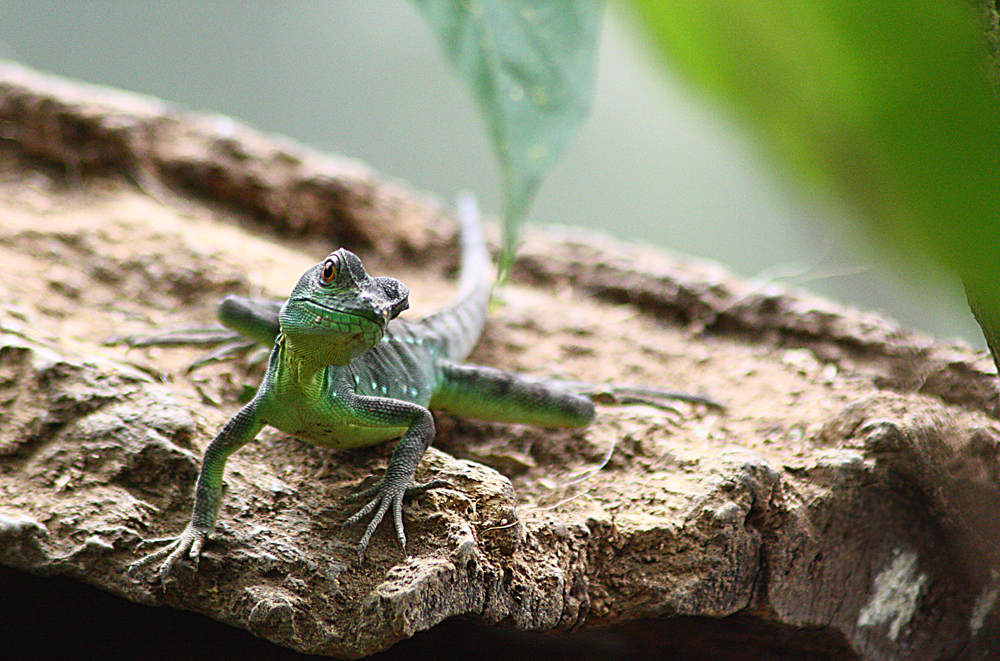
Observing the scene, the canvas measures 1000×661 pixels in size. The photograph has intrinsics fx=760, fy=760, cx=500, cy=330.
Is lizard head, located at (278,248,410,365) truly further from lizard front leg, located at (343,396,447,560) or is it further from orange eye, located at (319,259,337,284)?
lizard front leg, located at (343,396,447,560)

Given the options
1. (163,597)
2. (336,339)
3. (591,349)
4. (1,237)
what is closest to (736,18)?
(336,339)

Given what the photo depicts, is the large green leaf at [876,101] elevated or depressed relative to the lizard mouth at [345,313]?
elevated

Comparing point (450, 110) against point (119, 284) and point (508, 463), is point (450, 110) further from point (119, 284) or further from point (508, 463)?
point (508, 463)

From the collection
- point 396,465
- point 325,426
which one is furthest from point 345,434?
point 396,465

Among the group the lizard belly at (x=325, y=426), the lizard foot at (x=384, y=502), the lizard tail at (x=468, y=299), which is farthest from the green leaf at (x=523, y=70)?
the lizard tail at (x=468, y=299)

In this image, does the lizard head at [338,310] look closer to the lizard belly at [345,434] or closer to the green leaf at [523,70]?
the lizard belly at [345,434]

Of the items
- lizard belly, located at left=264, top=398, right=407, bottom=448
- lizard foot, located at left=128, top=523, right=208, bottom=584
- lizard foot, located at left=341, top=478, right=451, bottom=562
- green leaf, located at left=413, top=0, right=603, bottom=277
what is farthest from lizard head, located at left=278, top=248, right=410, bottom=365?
green leaf, located at left=413, top=0, right=603, bottom=277

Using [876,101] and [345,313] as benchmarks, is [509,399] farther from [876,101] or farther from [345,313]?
[876,101]
